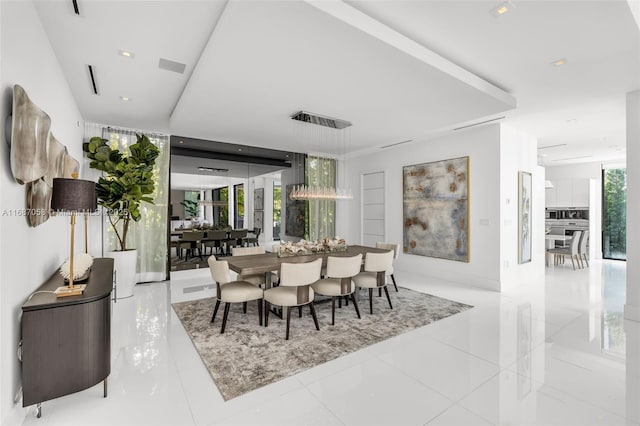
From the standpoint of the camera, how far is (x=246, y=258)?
4.23 m

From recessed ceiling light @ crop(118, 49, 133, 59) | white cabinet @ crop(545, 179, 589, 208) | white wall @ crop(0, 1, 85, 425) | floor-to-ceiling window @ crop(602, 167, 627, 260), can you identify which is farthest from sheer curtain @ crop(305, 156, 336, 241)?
floor-to-ceiling window @ crop(602, 167, 627, 260)

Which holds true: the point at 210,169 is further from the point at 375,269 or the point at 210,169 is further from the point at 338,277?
the point at 375,269

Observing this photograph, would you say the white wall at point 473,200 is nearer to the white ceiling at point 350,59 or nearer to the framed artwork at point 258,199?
the white ceiling at point 350,59

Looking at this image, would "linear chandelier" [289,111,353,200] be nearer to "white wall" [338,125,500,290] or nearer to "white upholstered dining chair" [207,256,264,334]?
"white wall" [338,125,500,290]

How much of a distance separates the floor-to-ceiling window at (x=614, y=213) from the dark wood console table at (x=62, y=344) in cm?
1189

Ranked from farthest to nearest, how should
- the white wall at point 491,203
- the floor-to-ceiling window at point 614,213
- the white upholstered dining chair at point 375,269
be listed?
the floor-to-ceiling window at point 614,213
the white wall at point 491,203
the white upholstered dining chair at point 375,269

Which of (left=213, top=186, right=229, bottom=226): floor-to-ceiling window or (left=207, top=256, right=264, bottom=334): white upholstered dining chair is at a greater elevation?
(left=213, top=186, right=229, bottom=226): floor-to-ceiling window

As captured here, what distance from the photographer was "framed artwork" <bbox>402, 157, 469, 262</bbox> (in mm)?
5855

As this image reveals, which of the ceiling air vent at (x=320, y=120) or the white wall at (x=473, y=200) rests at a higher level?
the ceiling air vent at (x=320, y=120)

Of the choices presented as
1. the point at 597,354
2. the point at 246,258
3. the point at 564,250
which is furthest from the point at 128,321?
the point at 564,250

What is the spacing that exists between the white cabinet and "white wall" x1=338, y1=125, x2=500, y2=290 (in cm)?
549

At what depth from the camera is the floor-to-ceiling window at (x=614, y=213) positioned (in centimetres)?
848

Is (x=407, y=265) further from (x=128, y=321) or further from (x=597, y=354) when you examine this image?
(x=128, y=321)

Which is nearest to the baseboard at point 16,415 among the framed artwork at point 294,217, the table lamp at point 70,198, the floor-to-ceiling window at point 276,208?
the table lamp at point 70,198
